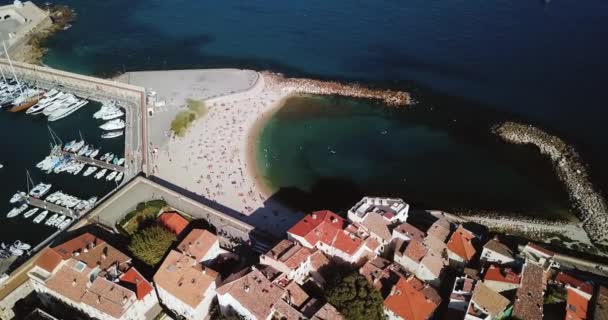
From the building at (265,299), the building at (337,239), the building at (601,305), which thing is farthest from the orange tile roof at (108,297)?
the building at (601,305)

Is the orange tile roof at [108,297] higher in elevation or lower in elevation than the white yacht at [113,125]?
higher

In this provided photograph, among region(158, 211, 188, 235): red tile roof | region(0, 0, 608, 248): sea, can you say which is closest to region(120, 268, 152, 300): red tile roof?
region(158, 211, 188, 235): red tile roof

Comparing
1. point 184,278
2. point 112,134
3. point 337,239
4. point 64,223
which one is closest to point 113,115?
point 112,134

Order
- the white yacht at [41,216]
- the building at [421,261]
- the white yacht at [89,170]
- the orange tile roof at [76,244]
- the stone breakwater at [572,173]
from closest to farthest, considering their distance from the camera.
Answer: the orange tile roof at [76,244] < the building at [421,261] < the white yacht at [41,216] < the stone breakwater at [572,173] < the white yacht at [89,170]

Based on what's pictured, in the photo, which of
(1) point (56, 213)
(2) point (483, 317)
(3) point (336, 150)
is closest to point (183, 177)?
(1) point (56, 213)

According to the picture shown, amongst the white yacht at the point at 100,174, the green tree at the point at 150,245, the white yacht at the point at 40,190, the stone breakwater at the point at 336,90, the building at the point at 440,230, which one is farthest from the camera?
the stone breakwater at the point at 336,90

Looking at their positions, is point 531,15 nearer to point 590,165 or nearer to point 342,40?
point 342,40

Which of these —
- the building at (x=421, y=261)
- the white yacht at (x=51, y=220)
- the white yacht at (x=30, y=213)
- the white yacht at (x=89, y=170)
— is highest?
the building at (x=421, y=261)

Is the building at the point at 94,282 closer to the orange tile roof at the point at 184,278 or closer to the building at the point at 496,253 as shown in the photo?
the orange tile roof at the point at 184,278
